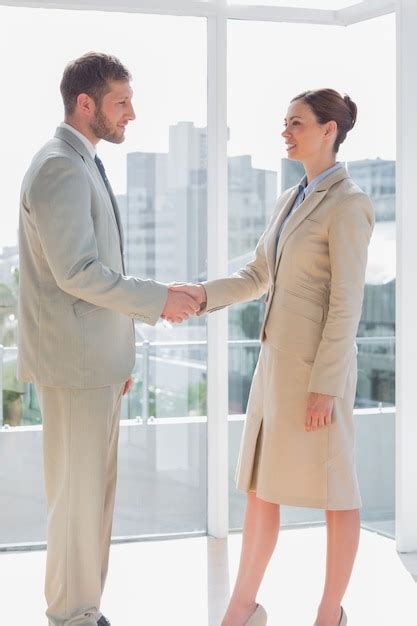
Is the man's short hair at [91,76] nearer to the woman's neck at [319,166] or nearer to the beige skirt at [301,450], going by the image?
the woman's neck at [319,166]

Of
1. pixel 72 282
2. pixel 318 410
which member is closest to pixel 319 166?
pixel 318 410

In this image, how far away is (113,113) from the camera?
279 cm

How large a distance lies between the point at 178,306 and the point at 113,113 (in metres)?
0.60

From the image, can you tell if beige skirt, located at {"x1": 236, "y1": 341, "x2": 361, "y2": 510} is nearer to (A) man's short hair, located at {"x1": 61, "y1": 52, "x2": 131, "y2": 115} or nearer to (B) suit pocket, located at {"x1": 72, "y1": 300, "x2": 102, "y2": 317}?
(B) suit pocket, located at {"x1": 72, "y1": 300, "x2": 102, "y2": 317}

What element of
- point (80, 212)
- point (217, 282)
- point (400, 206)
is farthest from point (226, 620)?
point (400, 206)

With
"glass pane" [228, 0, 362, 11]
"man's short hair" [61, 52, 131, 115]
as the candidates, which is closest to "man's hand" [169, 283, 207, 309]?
"man's short hair" [61, 52, 131, 115]

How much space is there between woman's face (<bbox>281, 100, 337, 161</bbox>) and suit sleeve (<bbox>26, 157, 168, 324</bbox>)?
2.15 ft

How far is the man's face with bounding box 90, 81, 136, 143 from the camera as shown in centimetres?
278

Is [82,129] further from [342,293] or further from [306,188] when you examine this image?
[342,293]

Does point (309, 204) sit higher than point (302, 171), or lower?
lower

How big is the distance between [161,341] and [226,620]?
1.56 m

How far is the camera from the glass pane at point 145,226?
4.05 meters

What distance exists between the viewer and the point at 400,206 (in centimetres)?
401

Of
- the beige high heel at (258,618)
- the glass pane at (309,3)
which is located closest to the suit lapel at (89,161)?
the beige high heel at (258,618)
